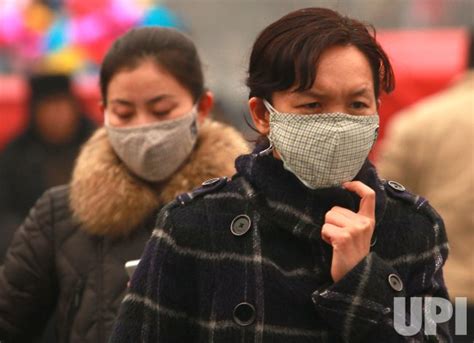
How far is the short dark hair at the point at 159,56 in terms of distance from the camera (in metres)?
3.50

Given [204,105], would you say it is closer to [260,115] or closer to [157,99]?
[157,99]

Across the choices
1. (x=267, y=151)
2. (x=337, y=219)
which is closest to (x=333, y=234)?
(x=337, y=219)

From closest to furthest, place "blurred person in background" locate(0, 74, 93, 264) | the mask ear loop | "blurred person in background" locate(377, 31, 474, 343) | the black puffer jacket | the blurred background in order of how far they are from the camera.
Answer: the mask ear loop < the black puffer jacket < "blurred person in background" locate(377, 31, 474, 343) < "blurred person in background" locate(0, 74, 93, 264) < the blurred background

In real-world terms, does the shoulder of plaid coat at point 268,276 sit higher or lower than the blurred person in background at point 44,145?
higher

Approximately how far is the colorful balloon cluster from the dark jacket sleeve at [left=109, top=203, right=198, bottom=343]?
843 centimetres

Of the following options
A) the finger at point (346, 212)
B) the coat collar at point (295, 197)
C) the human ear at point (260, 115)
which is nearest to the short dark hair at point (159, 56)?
the human ear at point (260, 115)

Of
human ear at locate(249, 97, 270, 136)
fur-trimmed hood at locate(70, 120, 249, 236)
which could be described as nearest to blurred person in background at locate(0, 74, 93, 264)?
fur-trimmed hood at locate(70, 120, 249, 236)

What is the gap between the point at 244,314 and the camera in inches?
99.7

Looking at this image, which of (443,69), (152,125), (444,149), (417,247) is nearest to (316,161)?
(417,247)

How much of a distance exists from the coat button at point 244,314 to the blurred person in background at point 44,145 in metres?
4.65

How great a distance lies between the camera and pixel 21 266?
340 cm

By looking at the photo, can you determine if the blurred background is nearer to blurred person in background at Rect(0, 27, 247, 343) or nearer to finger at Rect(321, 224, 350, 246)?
blurred person in background at Rect(0, 27, 247, 343)

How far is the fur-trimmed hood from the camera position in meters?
3.42

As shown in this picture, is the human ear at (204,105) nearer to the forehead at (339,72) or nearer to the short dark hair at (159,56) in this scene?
the short dark hair at (159,56)
